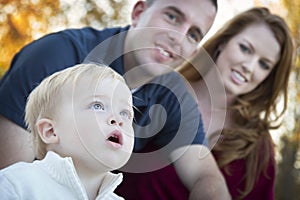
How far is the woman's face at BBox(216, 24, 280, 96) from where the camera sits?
191 centimetres

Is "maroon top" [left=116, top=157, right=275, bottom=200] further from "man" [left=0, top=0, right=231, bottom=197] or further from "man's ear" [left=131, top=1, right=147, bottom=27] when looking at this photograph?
"man's ear" [left=131, top=1, right=147, bottom=27]

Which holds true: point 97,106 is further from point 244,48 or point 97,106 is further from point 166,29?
point 244,48

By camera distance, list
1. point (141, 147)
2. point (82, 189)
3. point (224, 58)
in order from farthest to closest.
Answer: point (224, 58) → point (141, 147) → point (82, 189)

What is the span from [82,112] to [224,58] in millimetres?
1184

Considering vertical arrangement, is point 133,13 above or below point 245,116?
above

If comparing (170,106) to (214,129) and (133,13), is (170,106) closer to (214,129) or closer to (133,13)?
(133,13)

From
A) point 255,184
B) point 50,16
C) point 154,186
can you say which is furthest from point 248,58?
point 50,16

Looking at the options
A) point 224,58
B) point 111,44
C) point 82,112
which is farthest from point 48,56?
point 224,58

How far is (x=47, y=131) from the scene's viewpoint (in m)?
0.83

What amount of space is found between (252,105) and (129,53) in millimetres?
773

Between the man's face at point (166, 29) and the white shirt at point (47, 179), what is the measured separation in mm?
669

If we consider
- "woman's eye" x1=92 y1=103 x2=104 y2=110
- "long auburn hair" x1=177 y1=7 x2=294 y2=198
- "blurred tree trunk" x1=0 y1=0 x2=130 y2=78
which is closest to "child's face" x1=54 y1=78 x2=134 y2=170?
"woman's eye" x1=92 y1=103 x2=104 y2=110

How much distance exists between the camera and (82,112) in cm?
82

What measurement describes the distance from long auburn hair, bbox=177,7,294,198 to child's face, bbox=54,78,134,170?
106cm
